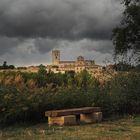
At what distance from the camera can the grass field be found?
1235 centimetres

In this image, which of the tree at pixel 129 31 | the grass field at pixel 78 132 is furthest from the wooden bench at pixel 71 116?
the tree at pixel 129 31

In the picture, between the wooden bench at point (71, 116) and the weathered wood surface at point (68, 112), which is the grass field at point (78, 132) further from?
the weathered wood surface at point (68, 112)

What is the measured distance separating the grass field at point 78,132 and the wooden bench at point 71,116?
0.31 metres

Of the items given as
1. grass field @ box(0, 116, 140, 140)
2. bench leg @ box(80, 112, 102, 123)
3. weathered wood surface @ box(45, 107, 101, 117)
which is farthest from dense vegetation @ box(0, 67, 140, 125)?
bench leg @ box(80, 112, 102, 123)

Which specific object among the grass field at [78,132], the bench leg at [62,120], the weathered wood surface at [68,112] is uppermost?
the weathered wood surface at [68,112]

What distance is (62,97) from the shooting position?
17.7 metres

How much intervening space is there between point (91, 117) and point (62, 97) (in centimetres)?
152

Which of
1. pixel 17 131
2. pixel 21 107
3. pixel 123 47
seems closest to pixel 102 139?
pixel 17 131

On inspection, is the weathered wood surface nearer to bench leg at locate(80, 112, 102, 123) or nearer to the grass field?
bench leg at locate(80, 112, 102, 123)

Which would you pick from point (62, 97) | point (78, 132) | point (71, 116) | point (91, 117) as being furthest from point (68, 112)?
point (78, 132)

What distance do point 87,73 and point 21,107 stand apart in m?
11.3

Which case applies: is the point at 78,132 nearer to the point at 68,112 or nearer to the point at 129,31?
the point at 68,112

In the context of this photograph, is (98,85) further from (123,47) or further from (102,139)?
(123,47)

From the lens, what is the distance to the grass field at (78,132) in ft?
40.5
